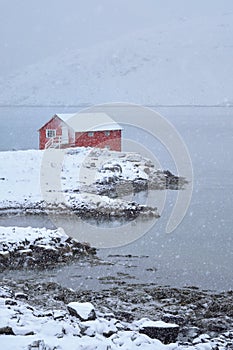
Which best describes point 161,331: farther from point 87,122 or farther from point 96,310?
point 87,122

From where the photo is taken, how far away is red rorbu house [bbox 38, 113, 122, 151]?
140ft

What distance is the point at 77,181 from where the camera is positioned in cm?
3116

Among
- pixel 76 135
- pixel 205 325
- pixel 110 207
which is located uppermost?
pixel 76 135

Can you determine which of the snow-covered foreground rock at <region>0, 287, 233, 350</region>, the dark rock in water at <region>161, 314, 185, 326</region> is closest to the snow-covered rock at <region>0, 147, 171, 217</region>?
the dark rock in water at <region>161, 314, 185, 326</region>

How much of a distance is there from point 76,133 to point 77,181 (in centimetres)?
1209

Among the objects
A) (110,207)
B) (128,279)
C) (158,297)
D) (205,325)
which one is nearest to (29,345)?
(205,325)

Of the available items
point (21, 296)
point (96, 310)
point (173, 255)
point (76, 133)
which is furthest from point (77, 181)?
point (96, 310)

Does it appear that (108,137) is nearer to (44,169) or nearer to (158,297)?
(44,169)

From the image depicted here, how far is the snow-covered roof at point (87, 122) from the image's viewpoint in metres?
43.1

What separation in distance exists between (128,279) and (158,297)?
1.87 m

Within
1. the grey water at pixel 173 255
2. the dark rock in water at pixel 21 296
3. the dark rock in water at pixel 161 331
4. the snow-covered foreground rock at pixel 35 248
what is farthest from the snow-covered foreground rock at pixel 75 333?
the snow-covered foreground rock at pixel 35 248

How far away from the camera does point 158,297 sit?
13211 millimetres

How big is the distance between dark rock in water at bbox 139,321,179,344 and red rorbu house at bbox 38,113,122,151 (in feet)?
106

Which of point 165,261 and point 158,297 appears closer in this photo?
point 158,297
